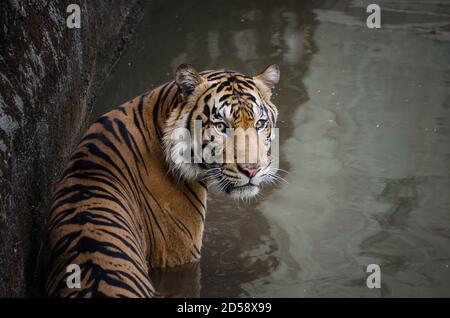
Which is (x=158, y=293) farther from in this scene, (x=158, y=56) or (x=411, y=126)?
(x=158, y=56)

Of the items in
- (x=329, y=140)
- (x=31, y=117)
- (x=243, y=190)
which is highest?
(x=329, y=140)

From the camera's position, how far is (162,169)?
163 inches

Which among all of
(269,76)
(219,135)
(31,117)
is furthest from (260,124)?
(31,117)

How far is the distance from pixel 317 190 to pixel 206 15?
12.9 feet

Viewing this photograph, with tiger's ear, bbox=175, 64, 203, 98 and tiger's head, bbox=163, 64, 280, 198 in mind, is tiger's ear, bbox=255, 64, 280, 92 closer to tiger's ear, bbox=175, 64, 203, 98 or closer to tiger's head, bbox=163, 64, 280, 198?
tiger's head, bbox=163, 64, 280, 198

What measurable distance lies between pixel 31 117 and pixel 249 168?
120 cm

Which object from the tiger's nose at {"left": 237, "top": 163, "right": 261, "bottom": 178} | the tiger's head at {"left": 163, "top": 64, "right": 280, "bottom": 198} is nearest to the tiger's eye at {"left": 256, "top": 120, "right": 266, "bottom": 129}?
the tiger's head at {"left": 163, "top": 64, "right": 280, "bottom": 198}

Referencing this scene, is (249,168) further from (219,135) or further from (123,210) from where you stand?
(123,210)

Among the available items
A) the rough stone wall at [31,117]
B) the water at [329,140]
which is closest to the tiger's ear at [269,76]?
the water at [329,140]

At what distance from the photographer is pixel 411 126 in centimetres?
630

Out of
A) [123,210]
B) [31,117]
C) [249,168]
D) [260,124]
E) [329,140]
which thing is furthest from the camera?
[329,140]

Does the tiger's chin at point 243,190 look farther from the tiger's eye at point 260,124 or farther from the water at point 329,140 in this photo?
the water at point 329,140
